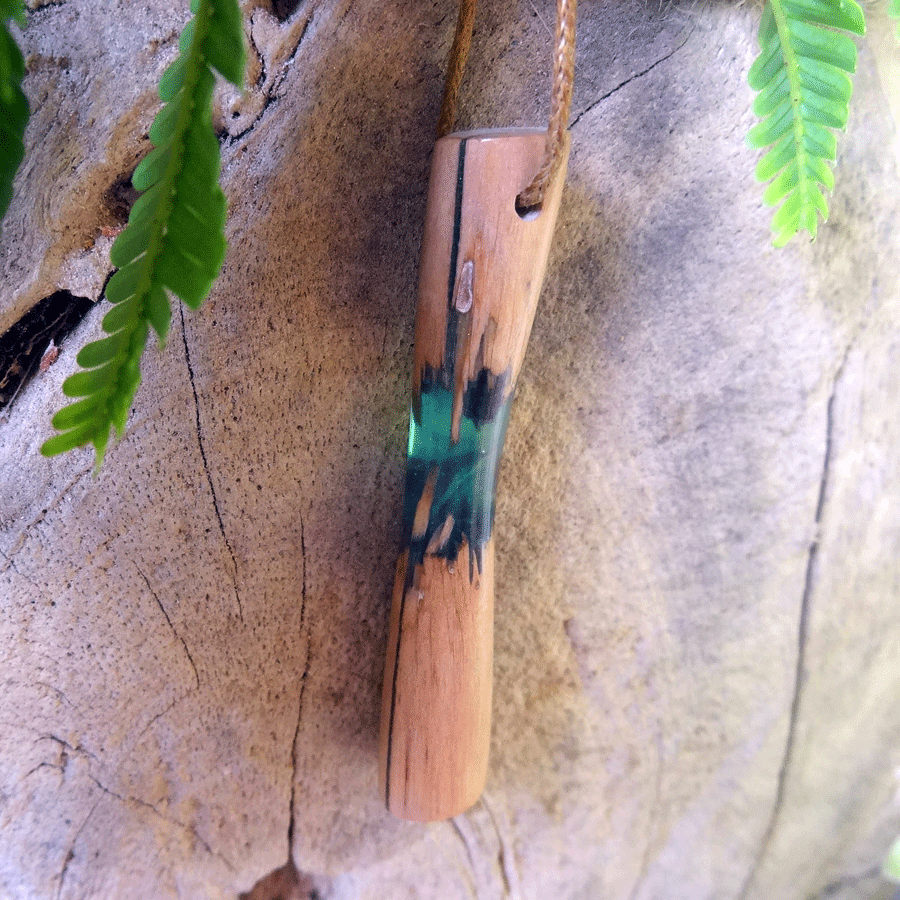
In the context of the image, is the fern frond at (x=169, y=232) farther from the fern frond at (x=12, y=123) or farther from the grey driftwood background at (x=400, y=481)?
the grey driftwood background at (x=400, y=481)

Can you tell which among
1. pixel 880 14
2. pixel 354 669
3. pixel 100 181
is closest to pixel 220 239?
pixel 100 181

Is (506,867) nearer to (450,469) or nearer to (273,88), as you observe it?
(450,469)

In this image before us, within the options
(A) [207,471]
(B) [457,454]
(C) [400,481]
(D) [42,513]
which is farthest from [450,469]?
(D) [42,513]

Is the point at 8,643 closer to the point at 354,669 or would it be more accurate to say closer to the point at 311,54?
the point at 354,669

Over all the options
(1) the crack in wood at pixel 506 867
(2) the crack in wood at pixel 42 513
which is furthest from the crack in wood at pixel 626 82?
(1) the crack in wood at pixel 506 867

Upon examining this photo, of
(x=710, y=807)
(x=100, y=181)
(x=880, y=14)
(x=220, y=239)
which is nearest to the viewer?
(x=220, y=239)

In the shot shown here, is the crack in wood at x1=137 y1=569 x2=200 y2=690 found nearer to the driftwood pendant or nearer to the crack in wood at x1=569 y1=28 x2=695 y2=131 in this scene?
the driftwood pendant

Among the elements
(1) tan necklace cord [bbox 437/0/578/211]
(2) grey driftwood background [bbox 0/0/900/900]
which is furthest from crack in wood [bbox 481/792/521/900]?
(1) tan necklace cord [bbox 437/0/578/211]
